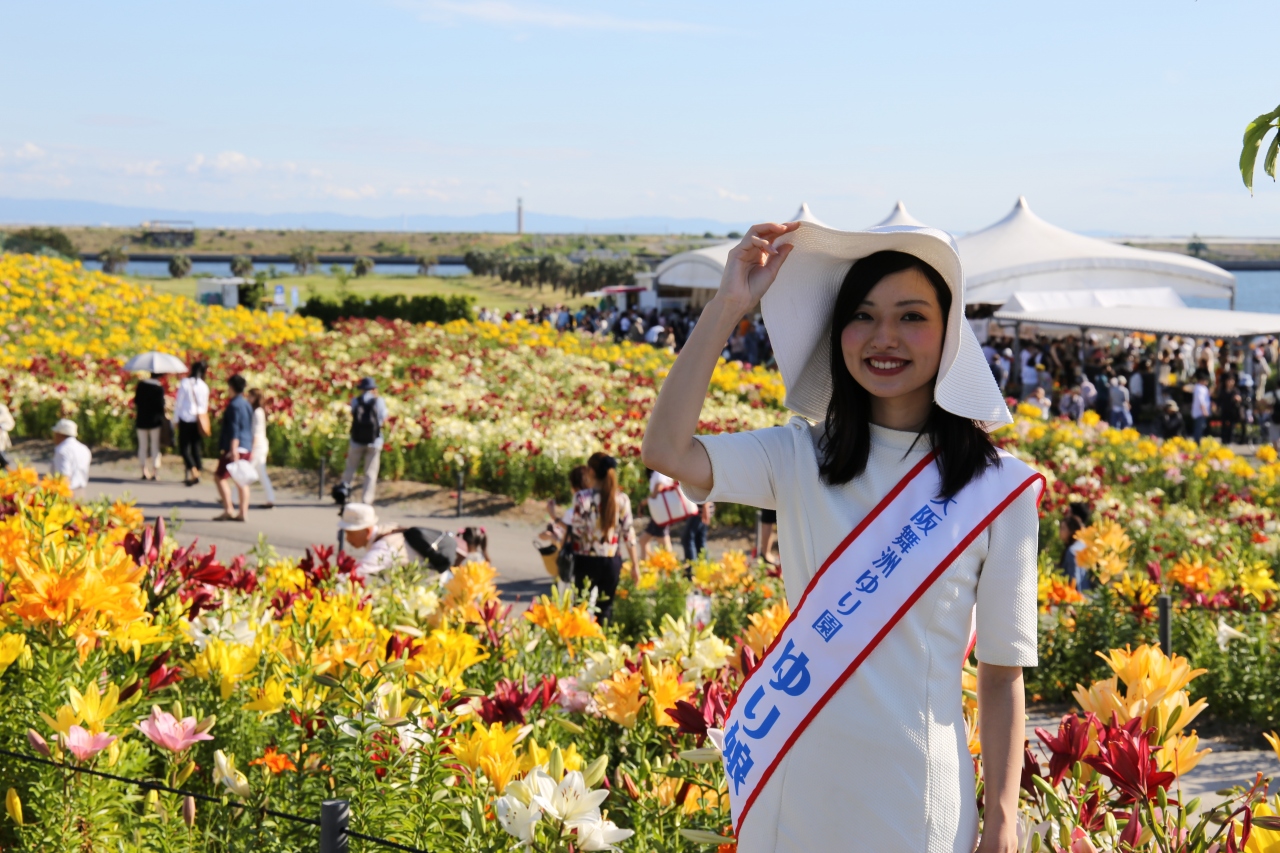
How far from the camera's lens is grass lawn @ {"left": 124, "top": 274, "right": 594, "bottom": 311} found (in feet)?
162

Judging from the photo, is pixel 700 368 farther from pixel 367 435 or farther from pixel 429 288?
pixel 429 288

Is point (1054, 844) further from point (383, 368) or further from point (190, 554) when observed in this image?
point (383, 368)

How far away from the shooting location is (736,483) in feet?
6.66

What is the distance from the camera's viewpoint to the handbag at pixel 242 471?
10953 mm

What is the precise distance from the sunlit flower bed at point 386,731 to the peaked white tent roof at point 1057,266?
2128 centimetres

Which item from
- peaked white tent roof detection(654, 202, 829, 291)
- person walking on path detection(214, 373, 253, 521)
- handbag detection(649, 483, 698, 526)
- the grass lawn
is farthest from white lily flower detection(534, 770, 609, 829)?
the grass lawn

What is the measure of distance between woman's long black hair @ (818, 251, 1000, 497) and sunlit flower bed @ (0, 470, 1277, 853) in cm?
57

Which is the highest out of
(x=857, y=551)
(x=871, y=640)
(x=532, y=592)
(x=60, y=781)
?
(x=857, y=551)

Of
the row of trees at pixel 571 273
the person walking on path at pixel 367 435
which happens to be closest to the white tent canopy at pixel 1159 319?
the person walking on path at pixel 367 435

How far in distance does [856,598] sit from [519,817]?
0.85 metres

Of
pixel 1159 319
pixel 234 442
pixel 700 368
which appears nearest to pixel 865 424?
pixel 700 368

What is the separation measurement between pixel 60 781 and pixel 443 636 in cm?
104

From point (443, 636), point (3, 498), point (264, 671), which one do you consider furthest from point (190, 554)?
point (3, 498)

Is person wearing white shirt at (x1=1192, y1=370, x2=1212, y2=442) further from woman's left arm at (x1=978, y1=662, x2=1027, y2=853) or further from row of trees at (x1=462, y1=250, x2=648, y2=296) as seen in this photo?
row of trees at (x1=462, y1=250, x2=648, y2=296)
